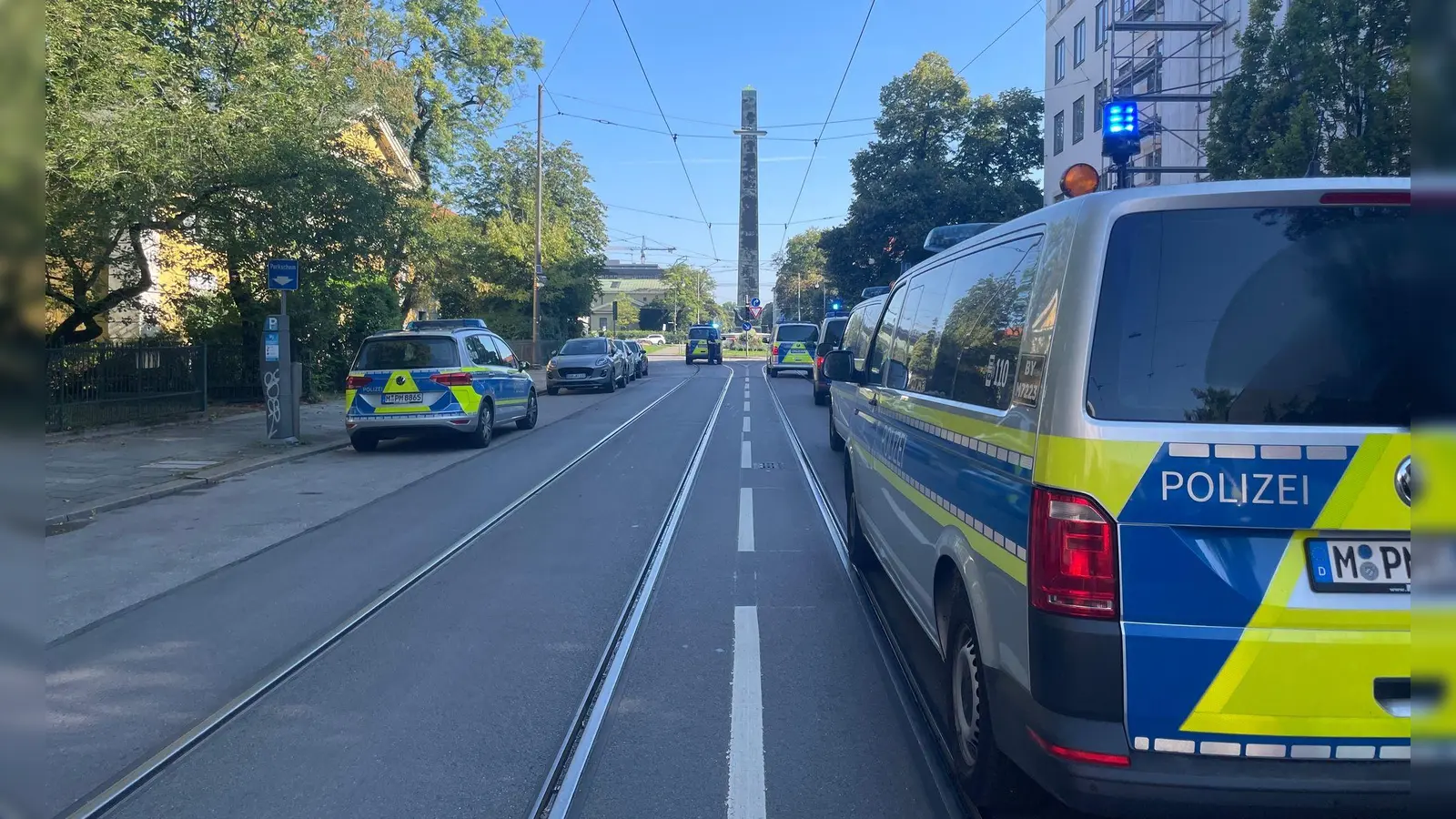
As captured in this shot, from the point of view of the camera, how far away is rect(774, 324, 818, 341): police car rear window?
118 feet

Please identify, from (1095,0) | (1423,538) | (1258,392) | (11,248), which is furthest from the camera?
(1095,0)

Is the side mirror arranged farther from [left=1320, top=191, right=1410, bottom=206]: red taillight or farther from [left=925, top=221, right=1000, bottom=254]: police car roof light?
[left=1320, top=191, right=1410, bottom=206]: red taillight

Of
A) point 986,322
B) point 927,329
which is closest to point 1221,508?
point 986,322

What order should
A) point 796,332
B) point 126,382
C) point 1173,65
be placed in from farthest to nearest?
point 796,332 < point 1173,65 < point 126,382

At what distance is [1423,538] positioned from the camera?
269cm

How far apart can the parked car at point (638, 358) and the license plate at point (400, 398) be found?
2102 cm

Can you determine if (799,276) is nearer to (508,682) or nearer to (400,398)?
(400,398)

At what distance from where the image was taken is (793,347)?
3609 cm

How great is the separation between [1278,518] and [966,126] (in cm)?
4720

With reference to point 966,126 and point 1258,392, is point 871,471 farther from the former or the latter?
point 966,126

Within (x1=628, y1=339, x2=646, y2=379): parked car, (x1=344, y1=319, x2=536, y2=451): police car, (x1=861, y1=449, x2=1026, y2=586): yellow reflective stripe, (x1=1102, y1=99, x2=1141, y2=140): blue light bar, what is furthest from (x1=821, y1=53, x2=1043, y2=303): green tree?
(x1=861, y1=449, x2=1026, y2=586): yellow reflective stripe

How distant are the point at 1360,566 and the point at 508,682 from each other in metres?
3.83

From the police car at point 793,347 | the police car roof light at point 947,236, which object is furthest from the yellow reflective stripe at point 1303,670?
the police car at point 793,347

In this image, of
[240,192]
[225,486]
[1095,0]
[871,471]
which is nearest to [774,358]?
[1095,0]
